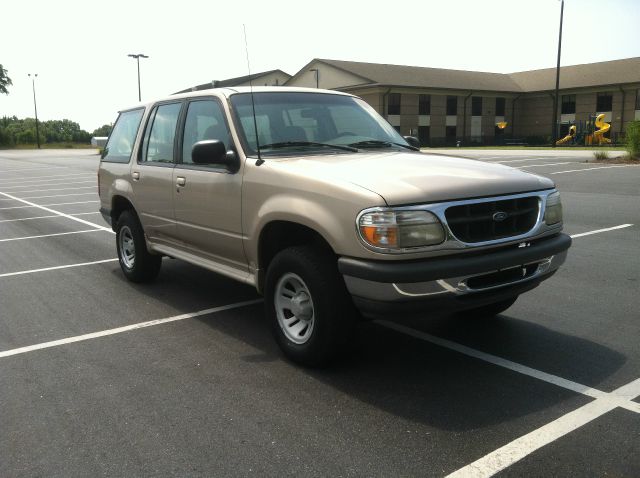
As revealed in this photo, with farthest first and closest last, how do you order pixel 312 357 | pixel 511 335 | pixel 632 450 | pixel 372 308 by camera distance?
pixel 511 335 → pixel 312 357 → pixel 372 308 → pixel 632 450

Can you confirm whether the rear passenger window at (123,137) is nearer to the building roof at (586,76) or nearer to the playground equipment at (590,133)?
the playground equipment at (590,133)

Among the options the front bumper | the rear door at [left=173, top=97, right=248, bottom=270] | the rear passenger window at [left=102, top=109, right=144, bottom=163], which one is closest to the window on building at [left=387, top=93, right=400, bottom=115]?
the rear passenger window at [left=102, top=109, right=144, bottom=163]

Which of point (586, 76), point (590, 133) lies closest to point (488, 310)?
point (590, 133)

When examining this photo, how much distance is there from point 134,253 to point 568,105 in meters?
58.2

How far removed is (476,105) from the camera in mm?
60062

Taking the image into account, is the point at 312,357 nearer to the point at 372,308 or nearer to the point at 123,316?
the point at 372,308

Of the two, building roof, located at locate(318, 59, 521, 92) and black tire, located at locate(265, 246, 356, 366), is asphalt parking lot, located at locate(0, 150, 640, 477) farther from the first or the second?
building roof, located at locate(318, 59, 521, 92)

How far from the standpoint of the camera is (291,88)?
5.34m

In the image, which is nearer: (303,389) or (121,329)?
(303,389)

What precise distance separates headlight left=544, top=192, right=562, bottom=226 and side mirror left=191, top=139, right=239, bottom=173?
2227mm

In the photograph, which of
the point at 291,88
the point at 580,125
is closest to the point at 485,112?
the point at 580,125

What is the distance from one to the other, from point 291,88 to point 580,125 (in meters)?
50.9

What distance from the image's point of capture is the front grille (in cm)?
365

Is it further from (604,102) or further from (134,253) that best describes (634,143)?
(604,102)
